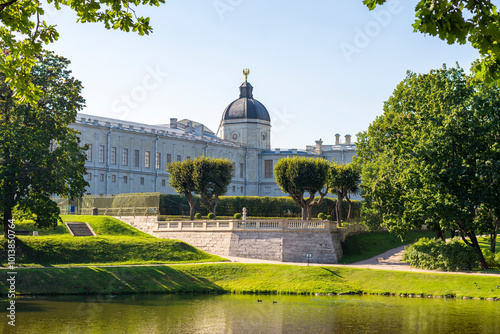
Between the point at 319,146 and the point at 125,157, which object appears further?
the point at 319,146

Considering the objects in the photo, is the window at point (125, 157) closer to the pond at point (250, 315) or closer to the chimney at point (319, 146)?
the chimney at point (319, 146)

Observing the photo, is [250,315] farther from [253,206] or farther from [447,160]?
[253,206]

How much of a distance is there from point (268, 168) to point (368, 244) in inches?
1710

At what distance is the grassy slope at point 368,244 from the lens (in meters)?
42.9

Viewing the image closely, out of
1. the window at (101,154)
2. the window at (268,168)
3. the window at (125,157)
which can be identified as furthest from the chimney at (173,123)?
the window at (101,154)

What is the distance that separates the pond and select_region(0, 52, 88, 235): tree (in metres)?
7.64

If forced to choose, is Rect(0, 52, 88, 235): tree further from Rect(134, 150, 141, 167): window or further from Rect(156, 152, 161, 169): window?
Rect(156, 152, 161, 169): window

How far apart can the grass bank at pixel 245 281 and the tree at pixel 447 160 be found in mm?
4122

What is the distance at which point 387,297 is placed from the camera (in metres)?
28.9

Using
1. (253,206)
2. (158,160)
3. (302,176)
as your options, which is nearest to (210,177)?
(253,206)

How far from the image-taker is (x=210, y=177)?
49000 mm

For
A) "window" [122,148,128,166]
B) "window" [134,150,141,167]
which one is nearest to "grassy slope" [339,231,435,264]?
"window" [122,148,128,166]

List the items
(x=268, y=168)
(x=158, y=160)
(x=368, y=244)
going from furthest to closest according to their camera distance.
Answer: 1. (x=268, y=168)
2. (x=158, y=160)
3. (x=368, y=244)

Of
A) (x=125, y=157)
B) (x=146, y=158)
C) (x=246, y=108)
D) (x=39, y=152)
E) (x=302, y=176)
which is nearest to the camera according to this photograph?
(x=39, y=152)
